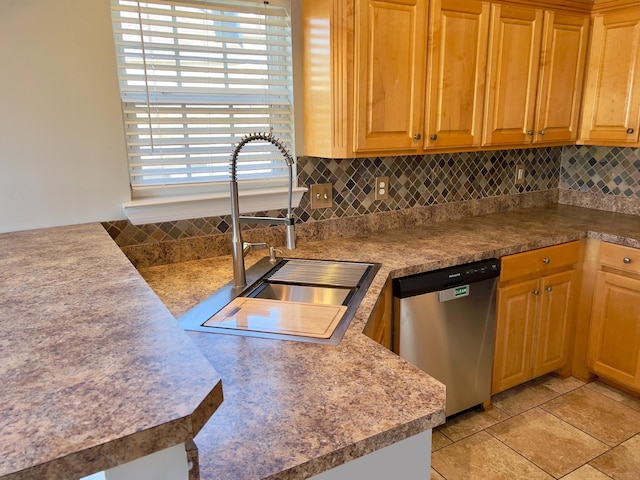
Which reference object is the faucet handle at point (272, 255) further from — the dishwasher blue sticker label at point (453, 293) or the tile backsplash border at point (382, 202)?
the dishwasher blue sticker label at point (453, 293)

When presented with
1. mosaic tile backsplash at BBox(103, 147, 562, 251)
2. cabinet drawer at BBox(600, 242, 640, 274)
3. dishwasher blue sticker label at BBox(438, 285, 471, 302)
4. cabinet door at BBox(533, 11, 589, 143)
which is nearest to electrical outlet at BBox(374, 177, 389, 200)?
mosaic tile backsplash at BBox(103, 147, 562, 251)

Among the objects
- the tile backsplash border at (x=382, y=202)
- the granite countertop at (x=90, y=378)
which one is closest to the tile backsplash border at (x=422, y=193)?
the tile backsplash border at (x=382, y=202)

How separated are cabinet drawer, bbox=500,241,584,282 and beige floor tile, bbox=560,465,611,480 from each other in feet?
2.92

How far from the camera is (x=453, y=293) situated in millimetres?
2137

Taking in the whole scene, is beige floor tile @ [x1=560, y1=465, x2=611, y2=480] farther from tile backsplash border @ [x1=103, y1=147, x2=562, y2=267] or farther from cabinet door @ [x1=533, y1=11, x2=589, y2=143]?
cabinet door @ [x1=533, y1=11, x2=589, y2=143]

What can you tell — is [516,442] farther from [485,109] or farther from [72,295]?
[72,295]

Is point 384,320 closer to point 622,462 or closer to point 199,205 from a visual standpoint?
point 199,205

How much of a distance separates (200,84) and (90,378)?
5.22ft

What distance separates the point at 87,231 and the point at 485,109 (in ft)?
6.47

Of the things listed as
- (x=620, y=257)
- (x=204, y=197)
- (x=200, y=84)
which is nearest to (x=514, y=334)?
(x=620, y=257)

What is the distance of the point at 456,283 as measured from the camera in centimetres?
213

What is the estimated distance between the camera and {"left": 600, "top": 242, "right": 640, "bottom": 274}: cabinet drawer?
234 cm

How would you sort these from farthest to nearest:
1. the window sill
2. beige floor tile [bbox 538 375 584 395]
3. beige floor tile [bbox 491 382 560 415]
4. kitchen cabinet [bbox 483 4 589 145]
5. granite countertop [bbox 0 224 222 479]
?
beige floor tile [bbox 538 375 584 395] < beige floor tile [bbox 491 382 560 415] < kitchen cabinet [bbox 483 4 589 145] < the window sill < granite countertop [bbox 0 224 222 479]

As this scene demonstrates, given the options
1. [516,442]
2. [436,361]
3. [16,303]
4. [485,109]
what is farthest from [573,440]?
[16,303]
